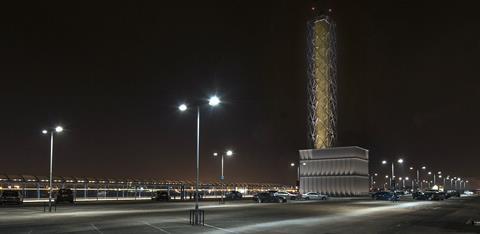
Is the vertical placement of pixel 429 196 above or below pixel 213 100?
below

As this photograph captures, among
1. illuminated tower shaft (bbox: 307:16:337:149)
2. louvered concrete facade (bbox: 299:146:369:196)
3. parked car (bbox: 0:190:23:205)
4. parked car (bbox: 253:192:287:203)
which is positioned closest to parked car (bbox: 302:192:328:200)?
parked car (bbox: 253:192:287:203)

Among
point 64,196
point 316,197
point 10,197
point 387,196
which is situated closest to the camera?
point 10,197

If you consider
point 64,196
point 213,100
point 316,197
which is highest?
point 213,100

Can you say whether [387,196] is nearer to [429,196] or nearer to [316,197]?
[429,196]

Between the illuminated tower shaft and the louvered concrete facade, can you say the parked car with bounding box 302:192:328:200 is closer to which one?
the louvered concrete facade

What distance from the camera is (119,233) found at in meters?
23.0

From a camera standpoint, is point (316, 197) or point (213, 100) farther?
point (316, 197)

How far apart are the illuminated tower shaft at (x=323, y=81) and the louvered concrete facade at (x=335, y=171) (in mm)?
7513

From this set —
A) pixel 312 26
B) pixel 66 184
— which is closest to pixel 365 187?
pixel 312 26

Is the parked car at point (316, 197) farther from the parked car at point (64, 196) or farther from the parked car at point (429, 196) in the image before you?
the parked car at point (64, 196)

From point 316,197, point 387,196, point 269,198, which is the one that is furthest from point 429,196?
point 269,198

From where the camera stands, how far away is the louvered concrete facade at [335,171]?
110000mm

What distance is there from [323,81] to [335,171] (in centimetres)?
2293

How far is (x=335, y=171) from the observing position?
111938 millimetres
